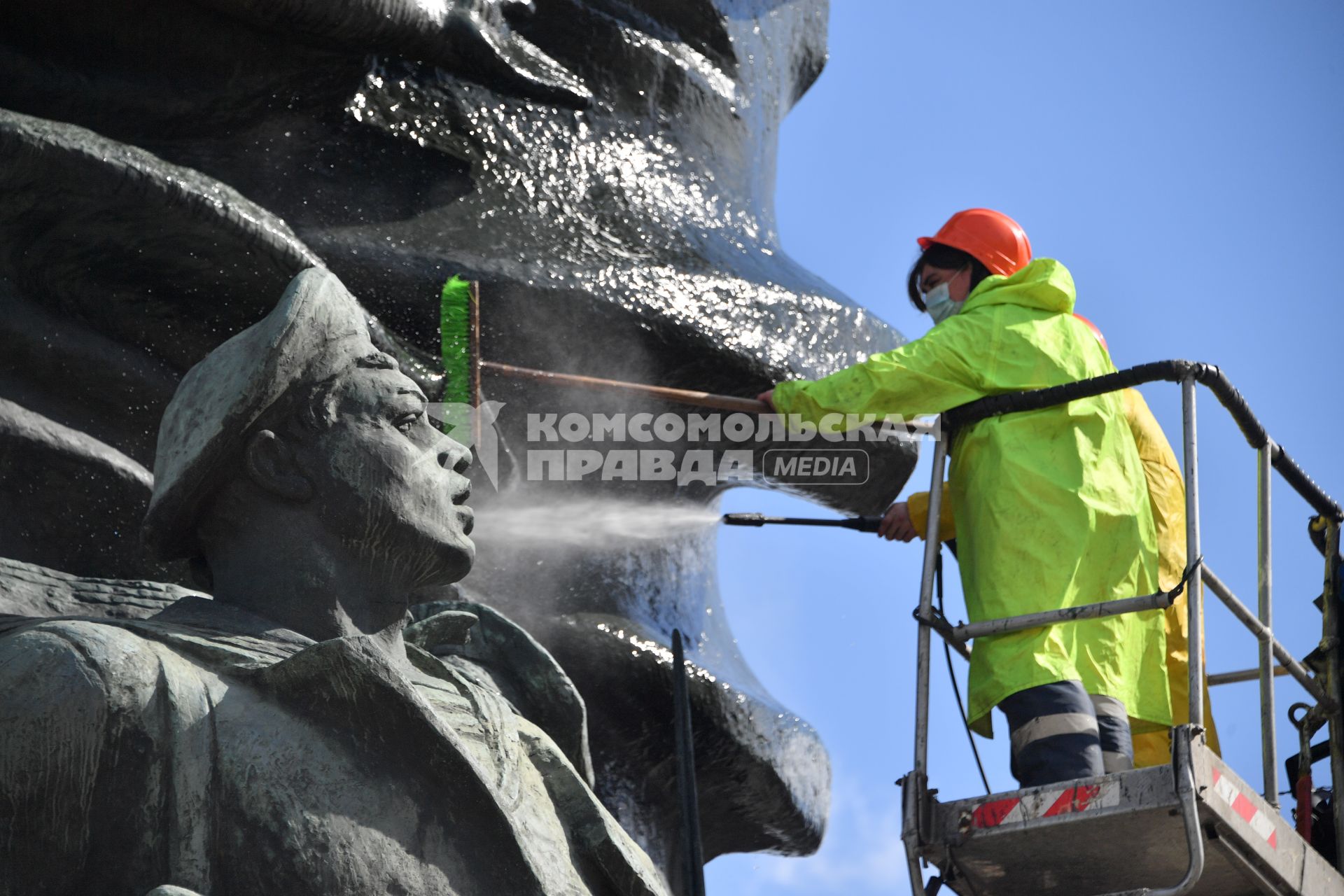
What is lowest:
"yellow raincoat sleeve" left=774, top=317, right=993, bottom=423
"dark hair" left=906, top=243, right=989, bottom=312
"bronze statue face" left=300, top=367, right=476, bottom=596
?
"bronze statue face" left=300, top=367, right=476, bottom=596

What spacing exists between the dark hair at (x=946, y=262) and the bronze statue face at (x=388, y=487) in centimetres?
281

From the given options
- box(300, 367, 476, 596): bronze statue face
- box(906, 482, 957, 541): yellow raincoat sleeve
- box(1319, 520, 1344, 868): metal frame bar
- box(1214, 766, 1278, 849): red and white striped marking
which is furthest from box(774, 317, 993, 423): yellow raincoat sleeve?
box(300, 367, 476, 596): bronze statue face

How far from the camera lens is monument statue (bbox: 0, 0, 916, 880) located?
21.8ft

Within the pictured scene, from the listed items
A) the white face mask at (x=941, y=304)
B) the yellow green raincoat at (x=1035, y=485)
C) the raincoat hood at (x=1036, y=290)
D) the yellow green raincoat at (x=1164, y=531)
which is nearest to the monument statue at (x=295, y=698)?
the yellow green raincoat at (x=1035, y=485)

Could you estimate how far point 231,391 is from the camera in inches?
202

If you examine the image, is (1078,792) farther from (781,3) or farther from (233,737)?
(781,3)

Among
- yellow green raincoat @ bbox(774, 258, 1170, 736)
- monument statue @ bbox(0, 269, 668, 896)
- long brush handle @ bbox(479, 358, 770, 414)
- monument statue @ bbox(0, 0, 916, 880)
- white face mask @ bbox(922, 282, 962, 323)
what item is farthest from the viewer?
white face mask @ bbox(922, 282, 962, 323)

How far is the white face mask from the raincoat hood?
31 centimetres

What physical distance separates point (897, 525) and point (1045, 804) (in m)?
1.62

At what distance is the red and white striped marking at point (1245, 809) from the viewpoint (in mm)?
5918

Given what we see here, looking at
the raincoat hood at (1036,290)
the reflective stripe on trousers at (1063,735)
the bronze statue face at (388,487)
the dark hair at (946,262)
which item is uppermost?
the dark hair at (946,262)

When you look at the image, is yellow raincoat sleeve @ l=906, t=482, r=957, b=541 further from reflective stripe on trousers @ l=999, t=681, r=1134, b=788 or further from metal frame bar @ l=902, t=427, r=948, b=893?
reflective stripe on trousers @ l=999, t=681, r=1134, b=788

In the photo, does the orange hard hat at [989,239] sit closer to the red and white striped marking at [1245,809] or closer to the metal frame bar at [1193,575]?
the metal frame bar at [1193,575]

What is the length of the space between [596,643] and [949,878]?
1467 millimetres
